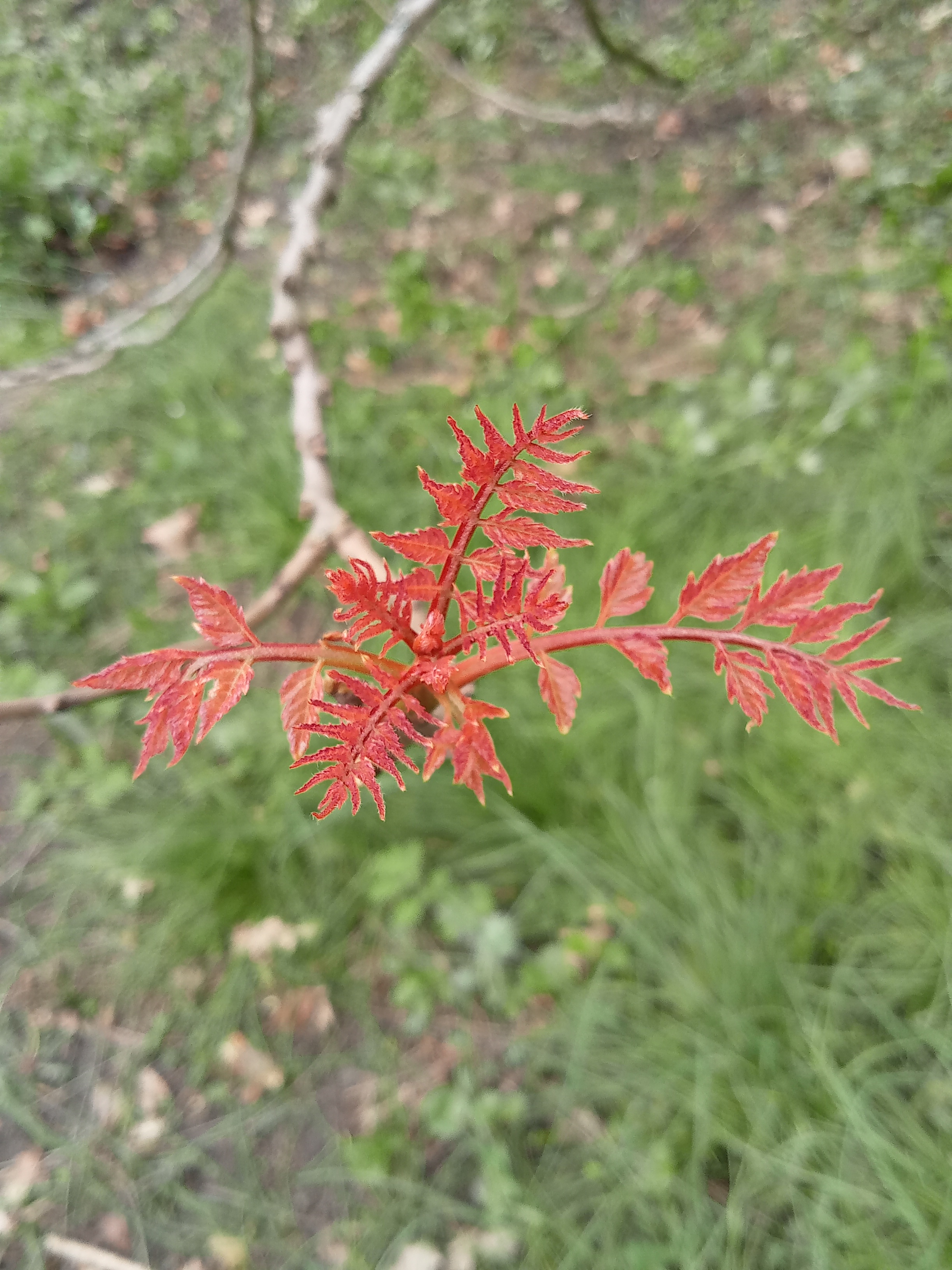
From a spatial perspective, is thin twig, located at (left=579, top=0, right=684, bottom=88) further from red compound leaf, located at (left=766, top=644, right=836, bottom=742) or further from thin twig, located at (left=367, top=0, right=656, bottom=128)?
red compound leaf, located at (left=766, top=644, right=836, bottom=742)

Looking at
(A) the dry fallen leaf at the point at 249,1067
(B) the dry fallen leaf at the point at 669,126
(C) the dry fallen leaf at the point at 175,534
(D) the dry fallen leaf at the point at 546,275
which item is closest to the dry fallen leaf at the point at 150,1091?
(A) the dry fallen leaf at the point at 249,1067

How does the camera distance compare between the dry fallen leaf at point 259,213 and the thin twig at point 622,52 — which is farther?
the dry fallen leaf at point 259,213

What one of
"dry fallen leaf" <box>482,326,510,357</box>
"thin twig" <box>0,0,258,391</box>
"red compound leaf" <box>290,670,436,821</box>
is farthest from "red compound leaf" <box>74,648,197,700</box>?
"dry fallen leaf" <box>482,326,510,357</box>

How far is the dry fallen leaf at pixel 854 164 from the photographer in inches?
97.3

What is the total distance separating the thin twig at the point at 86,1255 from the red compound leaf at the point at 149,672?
1680 mm

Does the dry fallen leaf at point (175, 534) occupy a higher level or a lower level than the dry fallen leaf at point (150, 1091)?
higher

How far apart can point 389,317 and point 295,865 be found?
1.80 m

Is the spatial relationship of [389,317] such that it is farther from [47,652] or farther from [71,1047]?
[71,1047]

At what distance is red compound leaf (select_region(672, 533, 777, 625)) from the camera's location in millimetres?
663

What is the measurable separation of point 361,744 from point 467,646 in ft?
0.45

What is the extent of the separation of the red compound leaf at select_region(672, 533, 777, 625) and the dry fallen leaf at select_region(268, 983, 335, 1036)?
145cm

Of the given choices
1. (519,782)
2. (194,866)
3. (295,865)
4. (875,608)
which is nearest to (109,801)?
(194,866)

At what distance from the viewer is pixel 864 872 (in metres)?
1.64

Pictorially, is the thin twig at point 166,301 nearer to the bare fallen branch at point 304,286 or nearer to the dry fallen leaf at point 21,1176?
the bare fallen branch at point 304,286
